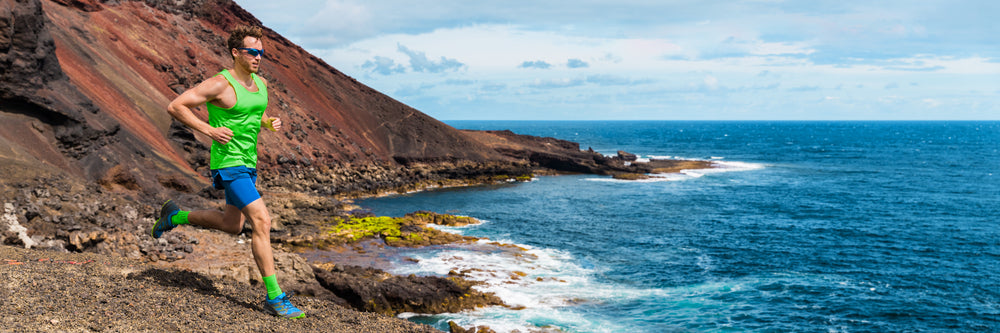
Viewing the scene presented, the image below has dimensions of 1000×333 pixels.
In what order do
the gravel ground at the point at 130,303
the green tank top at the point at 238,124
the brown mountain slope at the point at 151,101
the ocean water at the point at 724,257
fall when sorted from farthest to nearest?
the brown mountain slope at the point at 151,101 < the ocean water at the point at 724,257 < the green tank top at the point at 238,124 < the gravel ground at the point at 130,303

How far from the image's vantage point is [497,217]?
35.5 m

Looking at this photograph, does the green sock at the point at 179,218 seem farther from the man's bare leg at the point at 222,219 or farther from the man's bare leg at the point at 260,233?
the man's bare leg at the point at 260,233

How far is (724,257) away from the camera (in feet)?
85.9

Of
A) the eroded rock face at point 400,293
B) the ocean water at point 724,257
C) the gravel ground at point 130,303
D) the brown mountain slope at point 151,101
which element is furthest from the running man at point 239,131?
the brown mountain slope at point 151,101

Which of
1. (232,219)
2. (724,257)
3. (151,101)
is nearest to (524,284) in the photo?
(724,257)

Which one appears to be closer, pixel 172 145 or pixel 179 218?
pixel 179 218

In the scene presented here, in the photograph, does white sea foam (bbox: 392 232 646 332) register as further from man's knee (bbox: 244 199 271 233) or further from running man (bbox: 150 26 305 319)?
man's knee (bbox: 244 199 271 233)

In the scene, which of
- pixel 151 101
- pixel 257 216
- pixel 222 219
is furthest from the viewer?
pixel 151 101

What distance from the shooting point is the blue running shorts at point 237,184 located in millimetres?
5926

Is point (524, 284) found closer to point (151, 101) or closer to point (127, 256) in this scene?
point (127, 256)

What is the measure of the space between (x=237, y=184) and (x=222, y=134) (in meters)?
0.58

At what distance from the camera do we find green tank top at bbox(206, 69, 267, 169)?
5.87 m

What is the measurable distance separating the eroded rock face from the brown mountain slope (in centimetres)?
833

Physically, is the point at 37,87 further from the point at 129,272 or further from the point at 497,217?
the point at 497,217
